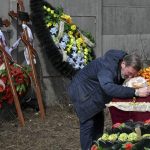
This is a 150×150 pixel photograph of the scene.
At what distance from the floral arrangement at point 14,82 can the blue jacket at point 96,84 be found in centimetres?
255

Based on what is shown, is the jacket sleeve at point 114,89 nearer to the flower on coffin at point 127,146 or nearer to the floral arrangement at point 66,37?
the flower on coffin at point 127,146

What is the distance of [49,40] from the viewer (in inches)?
340

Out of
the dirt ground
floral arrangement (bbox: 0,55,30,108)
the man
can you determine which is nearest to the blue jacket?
the man

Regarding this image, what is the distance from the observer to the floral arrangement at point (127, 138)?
425 cm

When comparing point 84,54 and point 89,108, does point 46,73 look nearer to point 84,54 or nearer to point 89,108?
point 84,54

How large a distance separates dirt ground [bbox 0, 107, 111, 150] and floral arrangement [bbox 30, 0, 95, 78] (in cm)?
77

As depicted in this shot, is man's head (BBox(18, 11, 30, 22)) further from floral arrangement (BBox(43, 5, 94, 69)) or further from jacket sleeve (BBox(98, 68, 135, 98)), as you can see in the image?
jacket sleeve (BBox(98, 68, 135, 98))

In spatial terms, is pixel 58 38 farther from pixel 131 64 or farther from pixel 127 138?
pixel 127 138

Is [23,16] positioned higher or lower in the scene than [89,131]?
higher

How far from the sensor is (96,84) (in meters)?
5.47

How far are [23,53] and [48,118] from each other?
47.5 inches

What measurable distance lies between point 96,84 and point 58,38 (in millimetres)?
3340

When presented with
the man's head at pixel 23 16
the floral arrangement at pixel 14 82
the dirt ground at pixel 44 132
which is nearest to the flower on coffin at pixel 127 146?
the dirt ground at pixel 44 132

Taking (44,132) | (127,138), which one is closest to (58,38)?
(44,132)
